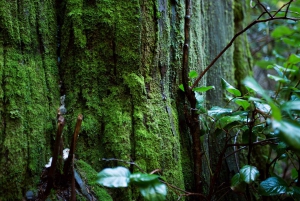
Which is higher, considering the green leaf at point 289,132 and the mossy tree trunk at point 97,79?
the mossy tree trunk at point 97,79

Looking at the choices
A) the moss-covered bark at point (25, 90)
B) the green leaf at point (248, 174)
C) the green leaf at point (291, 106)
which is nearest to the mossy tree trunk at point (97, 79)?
the moss-covered bark at point (25, 90)

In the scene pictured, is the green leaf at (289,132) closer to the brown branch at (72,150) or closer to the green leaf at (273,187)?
the green leaf at (273,187)

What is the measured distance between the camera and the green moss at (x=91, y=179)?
1071mm

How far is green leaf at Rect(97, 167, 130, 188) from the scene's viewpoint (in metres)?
0.79

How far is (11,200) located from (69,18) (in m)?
0.77

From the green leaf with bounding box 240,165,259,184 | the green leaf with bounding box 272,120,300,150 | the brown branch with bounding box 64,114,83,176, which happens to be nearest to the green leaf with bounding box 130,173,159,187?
the brown branch with bounding box 64,114,83,176

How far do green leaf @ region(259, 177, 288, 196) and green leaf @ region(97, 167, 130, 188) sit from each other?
2.12ft

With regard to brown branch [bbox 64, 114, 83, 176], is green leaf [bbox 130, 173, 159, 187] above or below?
below

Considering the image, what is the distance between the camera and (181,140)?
1364 millimetres

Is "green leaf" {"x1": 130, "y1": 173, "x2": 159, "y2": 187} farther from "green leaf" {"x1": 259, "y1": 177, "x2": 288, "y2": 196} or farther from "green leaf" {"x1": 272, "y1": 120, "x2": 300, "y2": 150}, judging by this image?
"green leaf" {"x1": 259, "y1": 177, "x2": 288, "y2": 196}

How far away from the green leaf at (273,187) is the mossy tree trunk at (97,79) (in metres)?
0.33

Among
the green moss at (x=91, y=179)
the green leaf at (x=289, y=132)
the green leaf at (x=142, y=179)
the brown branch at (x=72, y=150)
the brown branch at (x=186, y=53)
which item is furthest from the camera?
the brown branch at (x=186, y=53)

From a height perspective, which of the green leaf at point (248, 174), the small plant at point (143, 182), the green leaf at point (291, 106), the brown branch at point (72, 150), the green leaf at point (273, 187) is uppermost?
the green leaf at point (291, 106)

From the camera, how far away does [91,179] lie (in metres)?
1.09
